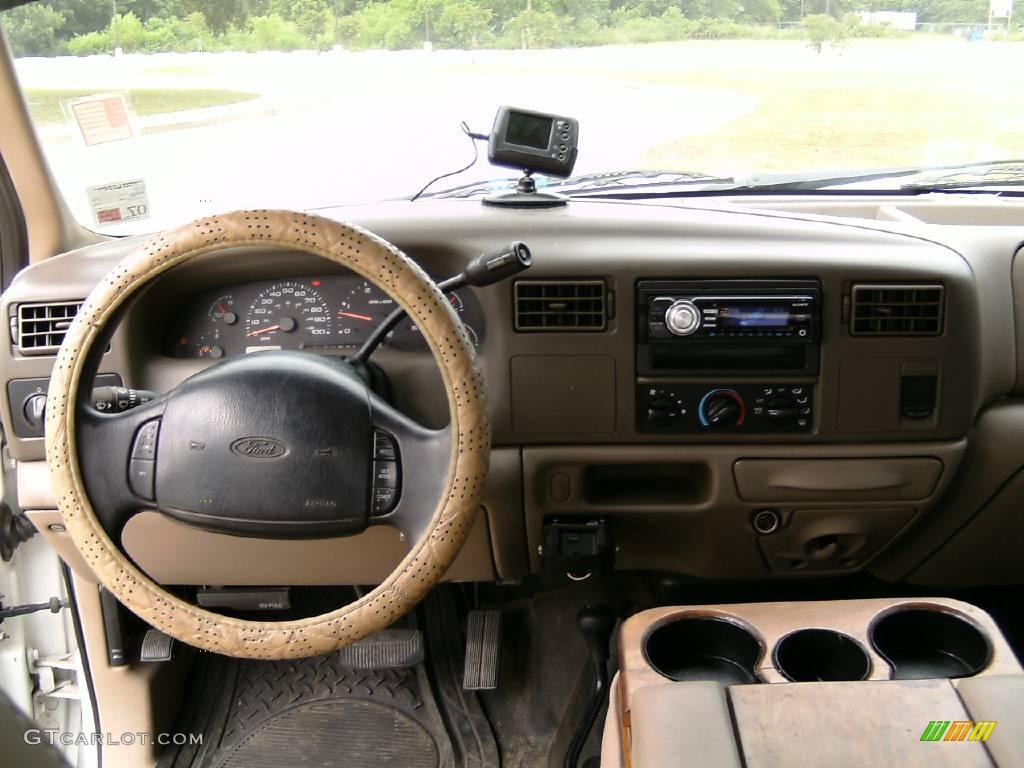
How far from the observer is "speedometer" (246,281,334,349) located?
193 cm

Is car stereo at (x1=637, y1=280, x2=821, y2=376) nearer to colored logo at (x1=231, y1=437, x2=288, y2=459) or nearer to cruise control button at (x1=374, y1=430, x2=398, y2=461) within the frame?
cruise control button at (x1=374, y1=430, x2=398, y2=461)

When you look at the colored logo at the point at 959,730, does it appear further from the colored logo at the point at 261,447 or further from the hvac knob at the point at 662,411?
the colored logo at the point at 261,447

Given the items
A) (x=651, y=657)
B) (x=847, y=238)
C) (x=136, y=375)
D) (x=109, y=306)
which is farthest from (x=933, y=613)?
(x=136, y=375)

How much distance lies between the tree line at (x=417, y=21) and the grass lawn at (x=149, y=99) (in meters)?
0.09

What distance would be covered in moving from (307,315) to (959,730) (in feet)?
4.36

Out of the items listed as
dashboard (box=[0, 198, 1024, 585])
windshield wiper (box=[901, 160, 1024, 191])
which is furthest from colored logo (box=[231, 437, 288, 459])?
windshield wiper (box=[901, 160, 1024, 191])

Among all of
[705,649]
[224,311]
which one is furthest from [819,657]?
[224,311]

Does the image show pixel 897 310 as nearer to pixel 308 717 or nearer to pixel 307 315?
pixel 307 315

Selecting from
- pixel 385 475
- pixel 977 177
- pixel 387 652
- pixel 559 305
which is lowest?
pixel 387 652

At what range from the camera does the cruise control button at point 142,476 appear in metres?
1.46

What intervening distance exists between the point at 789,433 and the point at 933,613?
0.43 meters

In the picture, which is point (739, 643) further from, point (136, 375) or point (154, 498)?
point (136, 375)

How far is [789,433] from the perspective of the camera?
6.33 ft

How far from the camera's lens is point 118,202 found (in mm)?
2230
